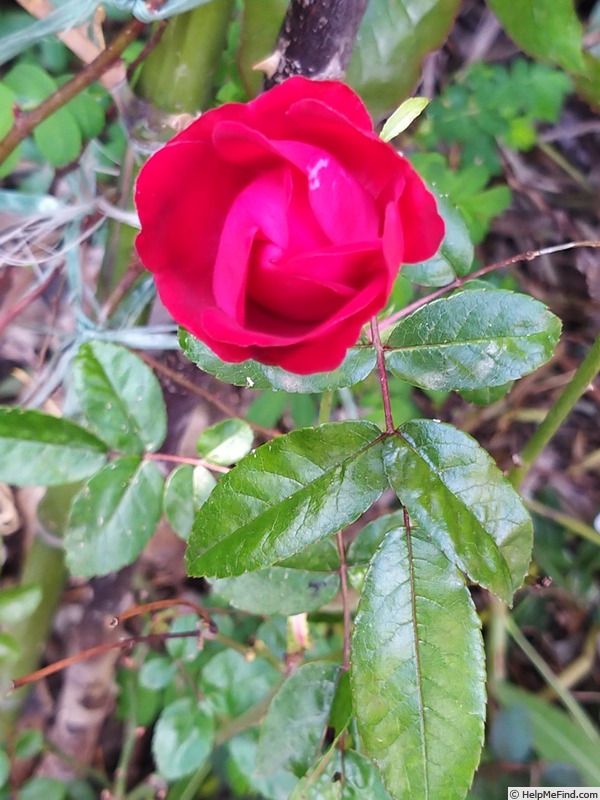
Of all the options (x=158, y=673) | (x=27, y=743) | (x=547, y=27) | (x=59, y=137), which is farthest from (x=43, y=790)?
Answer: (x=547, y=27)

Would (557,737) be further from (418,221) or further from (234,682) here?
(418,221)

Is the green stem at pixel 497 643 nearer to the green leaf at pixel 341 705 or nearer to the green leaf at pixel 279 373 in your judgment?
the green leaf at pixel 341 705

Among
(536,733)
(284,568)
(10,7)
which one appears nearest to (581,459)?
(536,733)

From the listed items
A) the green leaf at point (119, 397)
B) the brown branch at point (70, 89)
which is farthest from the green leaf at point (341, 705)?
the brown branch at point (70, 89)

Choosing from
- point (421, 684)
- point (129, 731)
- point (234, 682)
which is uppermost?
point (421, 684)

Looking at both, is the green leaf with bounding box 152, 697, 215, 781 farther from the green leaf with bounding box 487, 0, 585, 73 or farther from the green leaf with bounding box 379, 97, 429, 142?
the green leaf with bounding box 487, 0, 585, 73

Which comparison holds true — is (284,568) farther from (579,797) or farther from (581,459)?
(581,459)

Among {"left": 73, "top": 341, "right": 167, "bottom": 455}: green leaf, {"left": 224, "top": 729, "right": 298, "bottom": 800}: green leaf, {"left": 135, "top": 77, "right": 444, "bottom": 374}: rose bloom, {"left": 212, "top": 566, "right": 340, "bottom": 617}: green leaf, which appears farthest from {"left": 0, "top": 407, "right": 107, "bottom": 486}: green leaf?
{"left": 224, "top": 729, "right": 298, "bottom": 800}: green leaf
